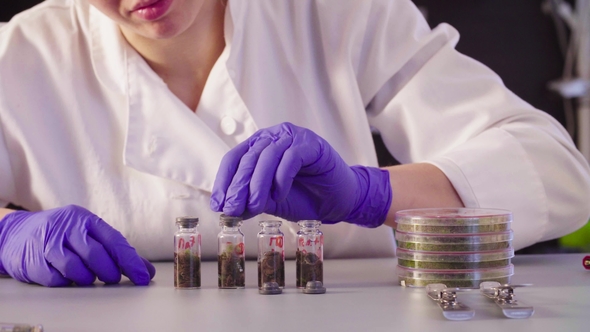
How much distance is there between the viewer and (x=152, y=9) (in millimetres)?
1506

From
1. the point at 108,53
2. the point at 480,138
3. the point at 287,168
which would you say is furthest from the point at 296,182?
the point at 108,53

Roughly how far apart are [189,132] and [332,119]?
1.32ft

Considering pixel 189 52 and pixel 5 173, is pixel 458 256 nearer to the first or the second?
pixel 189 52

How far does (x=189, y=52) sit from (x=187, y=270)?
0.74 m

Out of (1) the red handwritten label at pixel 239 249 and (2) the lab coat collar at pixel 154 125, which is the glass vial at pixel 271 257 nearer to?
(1) the red handwritten label at pixel 239 249

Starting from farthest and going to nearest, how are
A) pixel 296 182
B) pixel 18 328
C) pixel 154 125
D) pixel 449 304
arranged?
pixel 154 125 → pixel 296 182 → pixel 449 304 → pixel 18 328

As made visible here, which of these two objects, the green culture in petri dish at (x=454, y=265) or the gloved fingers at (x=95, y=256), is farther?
the gloved fingers at (x=95, y=256)

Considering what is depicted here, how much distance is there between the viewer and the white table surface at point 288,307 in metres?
0.83

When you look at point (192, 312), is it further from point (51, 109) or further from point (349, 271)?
point (51, 109)

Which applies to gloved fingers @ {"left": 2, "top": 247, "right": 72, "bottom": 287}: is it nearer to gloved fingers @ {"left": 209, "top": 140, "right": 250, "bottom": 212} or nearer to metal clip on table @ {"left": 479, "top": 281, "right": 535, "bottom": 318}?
gloved fingers @ {"left": 209, "top": 140, "right": 250, "bottom": 212}

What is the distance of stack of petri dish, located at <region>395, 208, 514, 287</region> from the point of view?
3.66ft

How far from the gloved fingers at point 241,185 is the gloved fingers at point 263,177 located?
0.05 ft

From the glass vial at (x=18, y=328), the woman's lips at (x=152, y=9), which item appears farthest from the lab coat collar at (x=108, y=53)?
the glass vial at (x=18, y=328)

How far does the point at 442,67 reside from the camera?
1.72 metres
